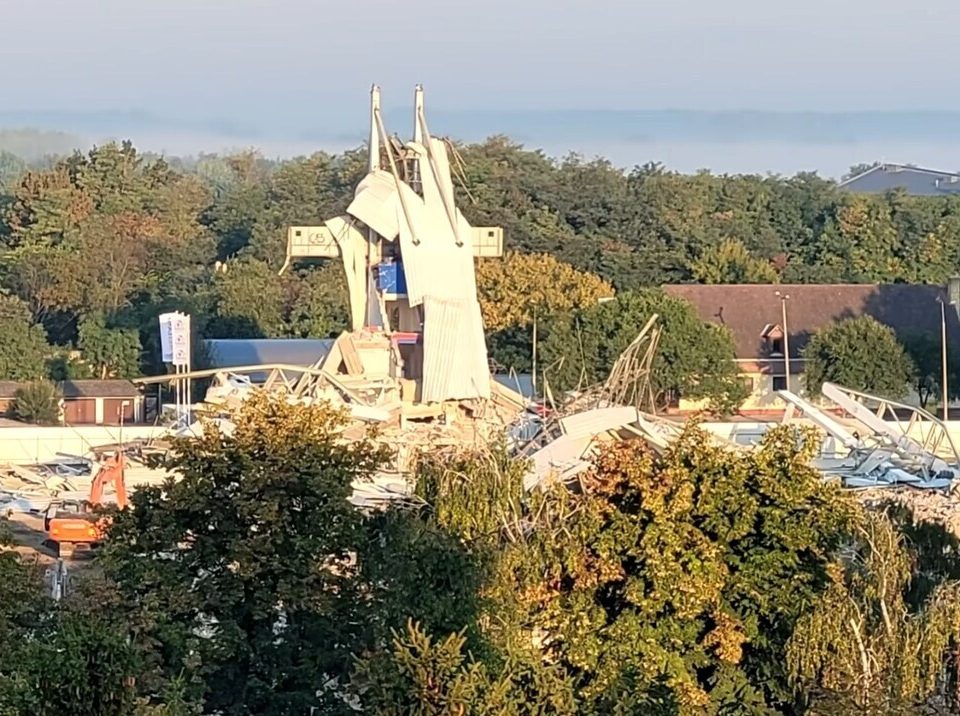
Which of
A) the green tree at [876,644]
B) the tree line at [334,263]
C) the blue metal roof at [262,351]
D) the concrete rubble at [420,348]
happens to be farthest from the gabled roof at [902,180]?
the green tree at [876,644]

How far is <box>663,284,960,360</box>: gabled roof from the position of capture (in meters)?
48.0

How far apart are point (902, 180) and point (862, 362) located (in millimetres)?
56221

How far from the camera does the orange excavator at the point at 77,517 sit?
955 inches

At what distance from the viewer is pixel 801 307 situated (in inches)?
1943

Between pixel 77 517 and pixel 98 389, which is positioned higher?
pixel 98 389

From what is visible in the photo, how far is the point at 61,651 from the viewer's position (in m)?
9.69

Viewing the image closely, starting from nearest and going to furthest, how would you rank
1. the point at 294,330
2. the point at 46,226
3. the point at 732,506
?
1. the point at 732,506
2. the point at 294,330
3. the point at 46,226

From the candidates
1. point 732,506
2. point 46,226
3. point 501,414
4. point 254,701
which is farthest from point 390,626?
point 46,226

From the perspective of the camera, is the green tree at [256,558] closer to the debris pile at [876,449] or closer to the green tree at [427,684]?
the green tree at [427,684]

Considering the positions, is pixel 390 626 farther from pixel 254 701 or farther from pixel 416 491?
pixel 416 491

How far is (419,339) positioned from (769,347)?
58.8 ft

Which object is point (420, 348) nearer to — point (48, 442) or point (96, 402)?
point (48, 442)

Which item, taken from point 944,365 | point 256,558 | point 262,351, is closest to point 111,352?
point 262,351

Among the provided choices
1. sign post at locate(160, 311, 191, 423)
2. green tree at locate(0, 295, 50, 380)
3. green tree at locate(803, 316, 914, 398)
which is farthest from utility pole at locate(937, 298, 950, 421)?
green tree at locate(0, 295, 50, 380)
